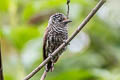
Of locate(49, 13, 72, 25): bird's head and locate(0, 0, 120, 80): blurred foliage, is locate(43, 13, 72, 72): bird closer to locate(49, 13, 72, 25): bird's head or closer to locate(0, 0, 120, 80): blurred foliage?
locate(49, 13, 72, 25): bird's head

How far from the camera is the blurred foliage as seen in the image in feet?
14.8

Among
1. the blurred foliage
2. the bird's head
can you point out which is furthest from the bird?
the blurred foliage

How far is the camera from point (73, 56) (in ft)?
19.5

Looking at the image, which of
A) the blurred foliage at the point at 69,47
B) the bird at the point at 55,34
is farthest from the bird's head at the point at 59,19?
the blurred foliage at the point at 69,47

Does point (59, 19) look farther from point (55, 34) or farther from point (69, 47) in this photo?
point (69, 47)

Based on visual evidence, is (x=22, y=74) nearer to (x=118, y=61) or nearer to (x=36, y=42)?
(x=36, y=42)

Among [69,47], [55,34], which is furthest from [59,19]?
[69,47]

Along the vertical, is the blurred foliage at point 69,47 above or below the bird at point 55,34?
below

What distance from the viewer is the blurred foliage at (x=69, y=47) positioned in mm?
4512

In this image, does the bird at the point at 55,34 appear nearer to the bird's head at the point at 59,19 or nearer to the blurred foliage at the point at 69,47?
the bird's head at the point at 59,19

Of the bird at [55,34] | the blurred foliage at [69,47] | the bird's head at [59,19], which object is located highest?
the bird's head at [59,19]

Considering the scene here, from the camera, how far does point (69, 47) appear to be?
600 cm

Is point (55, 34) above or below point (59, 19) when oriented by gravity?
below

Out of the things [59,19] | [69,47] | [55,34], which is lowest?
[69,47]
